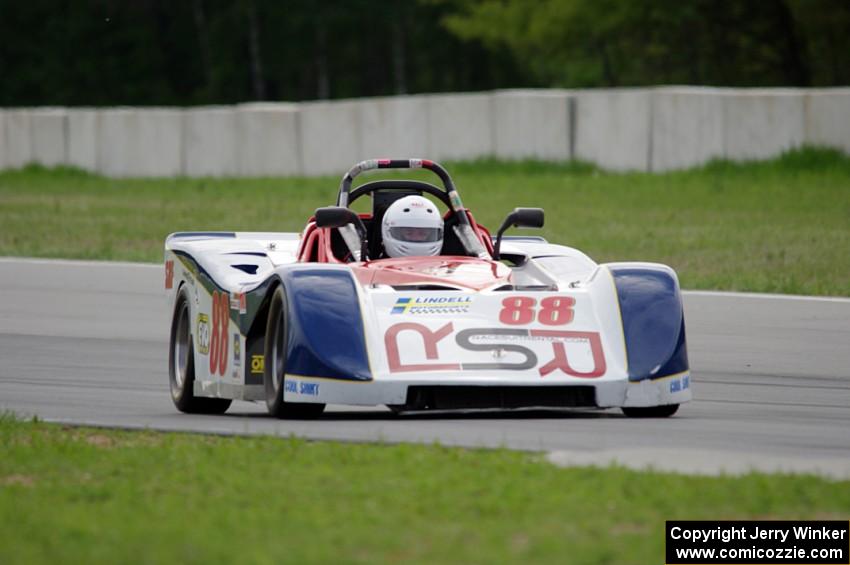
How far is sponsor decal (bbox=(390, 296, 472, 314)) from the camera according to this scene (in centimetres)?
944

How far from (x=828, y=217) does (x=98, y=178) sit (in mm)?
15459

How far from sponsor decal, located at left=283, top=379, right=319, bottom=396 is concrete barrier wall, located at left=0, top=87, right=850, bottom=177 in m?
16.8

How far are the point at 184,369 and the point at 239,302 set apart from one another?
1272 millimetres

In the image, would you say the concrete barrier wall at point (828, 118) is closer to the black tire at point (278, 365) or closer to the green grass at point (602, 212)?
the green grass at point (602, 212)

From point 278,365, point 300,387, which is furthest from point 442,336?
point 278,365

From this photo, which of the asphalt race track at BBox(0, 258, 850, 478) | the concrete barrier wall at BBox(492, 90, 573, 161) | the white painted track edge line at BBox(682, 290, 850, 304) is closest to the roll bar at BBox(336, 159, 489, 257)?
the asphalt race track at BBox(0, 258, 850, 478)

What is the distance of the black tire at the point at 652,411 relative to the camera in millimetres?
9719

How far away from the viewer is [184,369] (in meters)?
11.5

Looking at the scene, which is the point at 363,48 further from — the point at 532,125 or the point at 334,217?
the point at 334,217

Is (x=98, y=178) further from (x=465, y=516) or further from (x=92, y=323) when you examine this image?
(x=465, y=516)

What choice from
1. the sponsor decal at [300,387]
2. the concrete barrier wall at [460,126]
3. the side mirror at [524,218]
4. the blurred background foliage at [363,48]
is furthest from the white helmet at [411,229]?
the blurred background foliage at [363,48]

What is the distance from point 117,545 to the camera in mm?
5867

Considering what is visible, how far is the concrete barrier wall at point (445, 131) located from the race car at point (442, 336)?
1527cm

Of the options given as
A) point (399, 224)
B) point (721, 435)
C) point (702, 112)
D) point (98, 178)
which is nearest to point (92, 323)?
point (399, 224)
